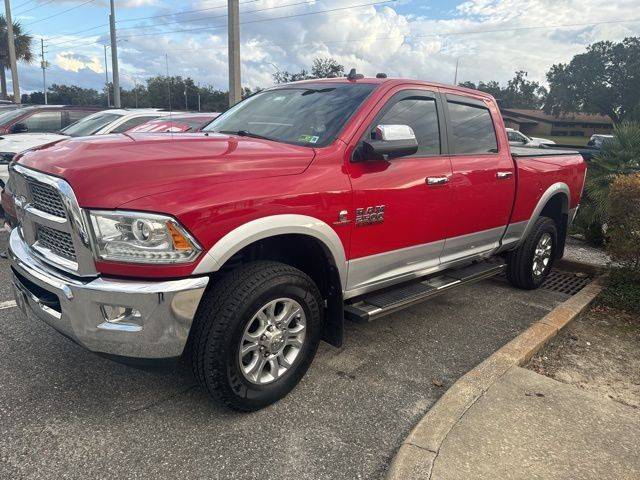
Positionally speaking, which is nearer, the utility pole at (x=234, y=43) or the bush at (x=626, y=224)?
the bush at (x=626, y=224)

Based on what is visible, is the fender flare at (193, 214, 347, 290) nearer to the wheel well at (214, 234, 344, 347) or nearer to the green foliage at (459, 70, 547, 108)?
the wheel well at (214, 234, 344, 347)

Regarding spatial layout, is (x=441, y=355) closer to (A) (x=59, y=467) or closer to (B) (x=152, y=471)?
(B) (x=152, y=471)

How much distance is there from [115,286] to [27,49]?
5293cm

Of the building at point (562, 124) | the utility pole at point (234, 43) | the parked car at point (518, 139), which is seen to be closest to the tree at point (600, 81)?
the building at point (562, 124)

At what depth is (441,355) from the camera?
3871 millimetres

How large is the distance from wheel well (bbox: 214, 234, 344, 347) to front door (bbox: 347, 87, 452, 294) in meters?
0.16

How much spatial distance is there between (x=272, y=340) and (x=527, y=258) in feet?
11.0

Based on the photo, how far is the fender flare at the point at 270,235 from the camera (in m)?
2.57

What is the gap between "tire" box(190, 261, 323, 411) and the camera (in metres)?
2.66

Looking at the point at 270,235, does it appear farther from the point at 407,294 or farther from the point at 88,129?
the point at 88,129

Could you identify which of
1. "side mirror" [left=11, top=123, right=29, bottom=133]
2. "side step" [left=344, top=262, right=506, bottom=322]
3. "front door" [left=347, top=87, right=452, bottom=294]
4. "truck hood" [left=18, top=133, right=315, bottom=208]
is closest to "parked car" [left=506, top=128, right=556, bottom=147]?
"side step" [left=344, top=262, right=506, bottom=322]

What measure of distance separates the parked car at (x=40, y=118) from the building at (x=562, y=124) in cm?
6086

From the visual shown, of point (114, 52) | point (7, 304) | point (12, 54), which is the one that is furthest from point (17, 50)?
point (7, 304)

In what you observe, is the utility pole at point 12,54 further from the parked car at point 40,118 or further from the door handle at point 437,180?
the door handle at point 437,180
